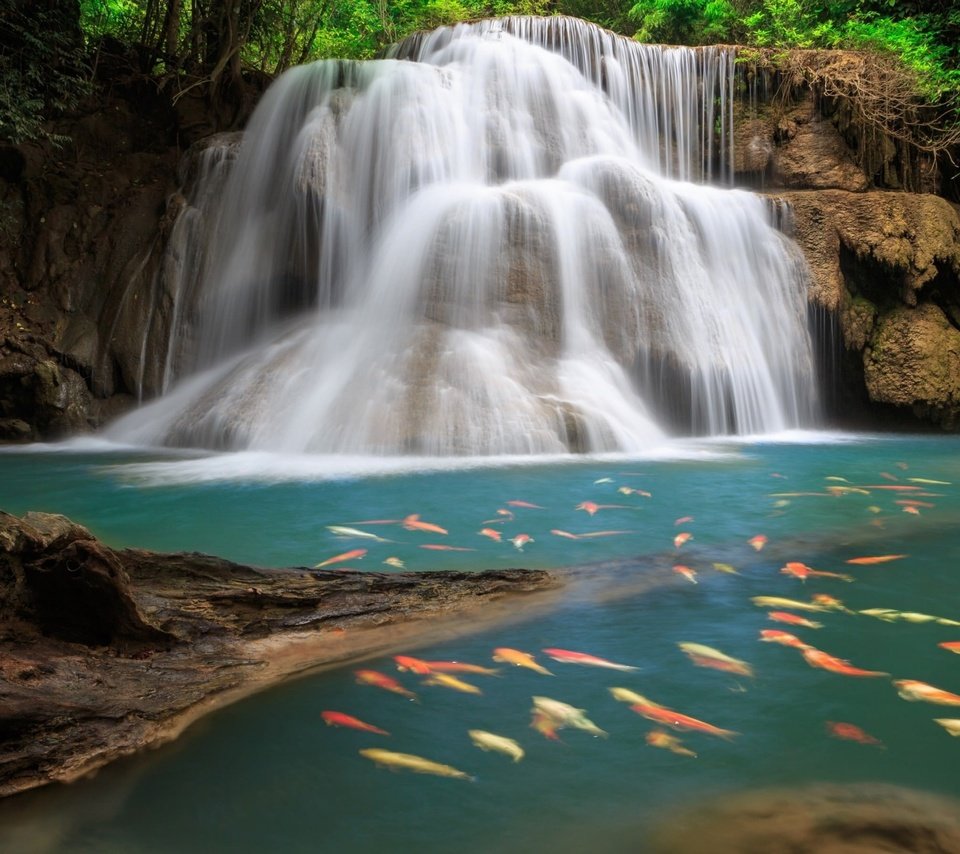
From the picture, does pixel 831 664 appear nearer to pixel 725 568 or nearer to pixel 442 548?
pixel 725 568

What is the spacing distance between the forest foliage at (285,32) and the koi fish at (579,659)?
1113 cm

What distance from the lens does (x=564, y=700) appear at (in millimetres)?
2600

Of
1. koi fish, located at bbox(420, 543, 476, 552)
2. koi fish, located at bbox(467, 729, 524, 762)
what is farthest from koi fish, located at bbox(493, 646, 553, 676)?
koi fish, located at bbox(420, 543, 476, 552)

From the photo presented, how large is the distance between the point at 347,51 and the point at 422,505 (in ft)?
58.2

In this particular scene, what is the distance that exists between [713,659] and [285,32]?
56.0ft

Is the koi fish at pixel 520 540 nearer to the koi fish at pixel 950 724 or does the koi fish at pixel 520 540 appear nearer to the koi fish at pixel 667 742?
the koi fish at pixel 667 742

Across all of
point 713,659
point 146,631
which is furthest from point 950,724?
point 146,631

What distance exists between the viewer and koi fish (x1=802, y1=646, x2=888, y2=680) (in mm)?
2832

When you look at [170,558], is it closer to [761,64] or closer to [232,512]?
[232,512]

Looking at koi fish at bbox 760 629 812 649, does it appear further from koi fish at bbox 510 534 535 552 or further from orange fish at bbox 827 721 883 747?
koi fish at bbox 510 534 535 552

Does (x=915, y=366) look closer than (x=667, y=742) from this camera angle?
No

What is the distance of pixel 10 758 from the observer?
2.06m

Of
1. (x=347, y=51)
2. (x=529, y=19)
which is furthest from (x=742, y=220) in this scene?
(x=347, y=51)

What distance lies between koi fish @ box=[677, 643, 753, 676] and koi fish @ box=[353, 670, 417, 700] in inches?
40.0
